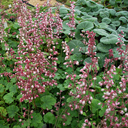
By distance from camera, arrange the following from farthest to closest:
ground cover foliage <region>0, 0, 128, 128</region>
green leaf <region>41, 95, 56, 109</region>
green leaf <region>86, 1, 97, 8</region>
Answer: green leaf <region>86, 1, 97, 8</region>, green leaf <region>41, 95, 56, 109</region>, ground cover foliage <region>0, 0, 128, 128</region>

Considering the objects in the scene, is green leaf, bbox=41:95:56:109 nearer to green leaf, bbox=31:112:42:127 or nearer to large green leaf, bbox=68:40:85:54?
green leaf, bbox=31:112:42:127

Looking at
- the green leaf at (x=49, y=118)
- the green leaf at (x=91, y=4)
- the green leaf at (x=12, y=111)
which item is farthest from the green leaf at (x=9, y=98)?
the green leaf at (x=91, y=4)

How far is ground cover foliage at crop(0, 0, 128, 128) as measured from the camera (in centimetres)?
159

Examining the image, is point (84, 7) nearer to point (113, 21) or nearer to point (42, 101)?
point (113, 21)

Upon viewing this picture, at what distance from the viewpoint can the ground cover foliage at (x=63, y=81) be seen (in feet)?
5.22

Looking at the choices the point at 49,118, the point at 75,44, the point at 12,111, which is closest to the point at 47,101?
the point at 49,118

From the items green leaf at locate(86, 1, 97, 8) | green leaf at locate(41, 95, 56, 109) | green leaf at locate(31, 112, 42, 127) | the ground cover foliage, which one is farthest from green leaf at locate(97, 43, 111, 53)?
green leaf at locate(86, 1, 97, 8)

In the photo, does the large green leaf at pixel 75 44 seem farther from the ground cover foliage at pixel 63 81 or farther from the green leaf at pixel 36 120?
the green leaf at pixel 36 120

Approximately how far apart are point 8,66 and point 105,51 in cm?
226

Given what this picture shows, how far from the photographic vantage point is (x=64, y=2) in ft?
25.6

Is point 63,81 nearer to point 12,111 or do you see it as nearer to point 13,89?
point 13,89

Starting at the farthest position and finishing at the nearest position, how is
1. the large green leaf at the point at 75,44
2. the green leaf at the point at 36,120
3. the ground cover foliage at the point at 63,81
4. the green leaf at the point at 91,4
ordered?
the green leaf at the point at 91,4 < the large green leaf at the point at 75,44 < the green leaf at the point at 36,120 < the ground cover foliage at the point at 63,81

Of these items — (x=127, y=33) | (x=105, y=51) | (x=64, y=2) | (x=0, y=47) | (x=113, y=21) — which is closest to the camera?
(x=105, y=51)

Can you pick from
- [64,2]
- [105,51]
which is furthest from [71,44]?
[64,2]
